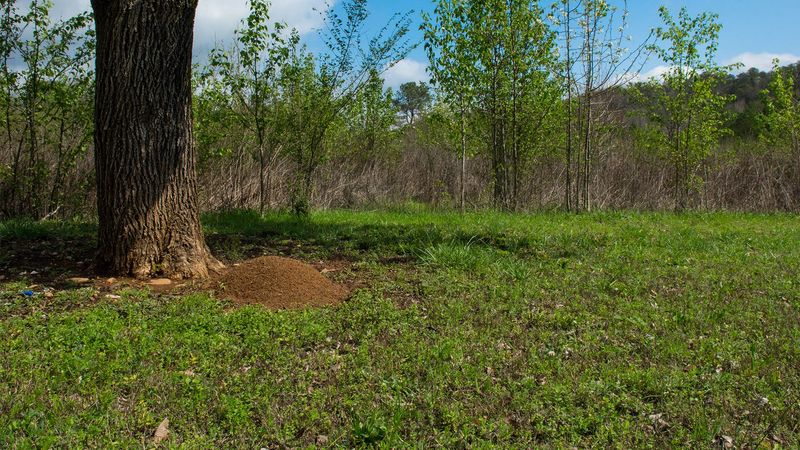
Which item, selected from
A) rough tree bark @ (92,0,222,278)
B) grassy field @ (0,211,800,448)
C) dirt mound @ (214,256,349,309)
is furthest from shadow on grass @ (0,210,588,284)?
dirt mound @ (214,256,349,309)

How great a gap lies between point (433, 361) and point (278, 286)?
184 cm

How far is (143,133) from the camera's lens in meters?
4.88

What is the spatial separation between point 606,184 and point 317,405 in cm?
1409

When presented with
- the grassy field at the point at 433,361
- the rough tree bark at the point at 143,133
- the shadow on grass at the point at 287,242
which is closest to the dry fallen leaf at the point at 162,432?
the grassy field at the point at 433,361

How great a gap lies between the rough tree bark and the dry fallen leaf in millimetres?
2478

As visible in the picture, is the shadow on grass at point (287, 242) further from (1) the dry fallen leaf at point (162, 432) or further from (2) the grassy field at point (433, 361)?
(1) the dry fallen leaf at point (162, 432)

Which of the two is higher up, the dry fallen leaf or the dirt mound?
the dirt mound

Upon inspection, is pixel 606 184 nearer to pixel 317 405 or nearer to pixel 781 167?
pixel 781 167

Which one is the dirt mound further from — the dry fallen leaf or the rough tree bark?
the dry fallen leaf

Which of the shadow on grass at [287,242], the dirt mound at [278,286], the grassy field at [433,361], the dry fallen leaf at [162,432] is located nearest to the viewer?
the dry fallen leaf at [162,432]

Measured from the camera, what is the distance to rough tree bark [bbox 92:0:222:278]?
15.7ft

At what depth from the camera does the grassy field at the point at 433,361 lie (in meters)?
2.79

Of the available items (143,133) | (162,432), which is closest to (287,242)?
(143,133)

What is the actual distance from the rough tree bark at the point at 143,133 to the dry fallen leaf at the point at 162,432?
248cm
